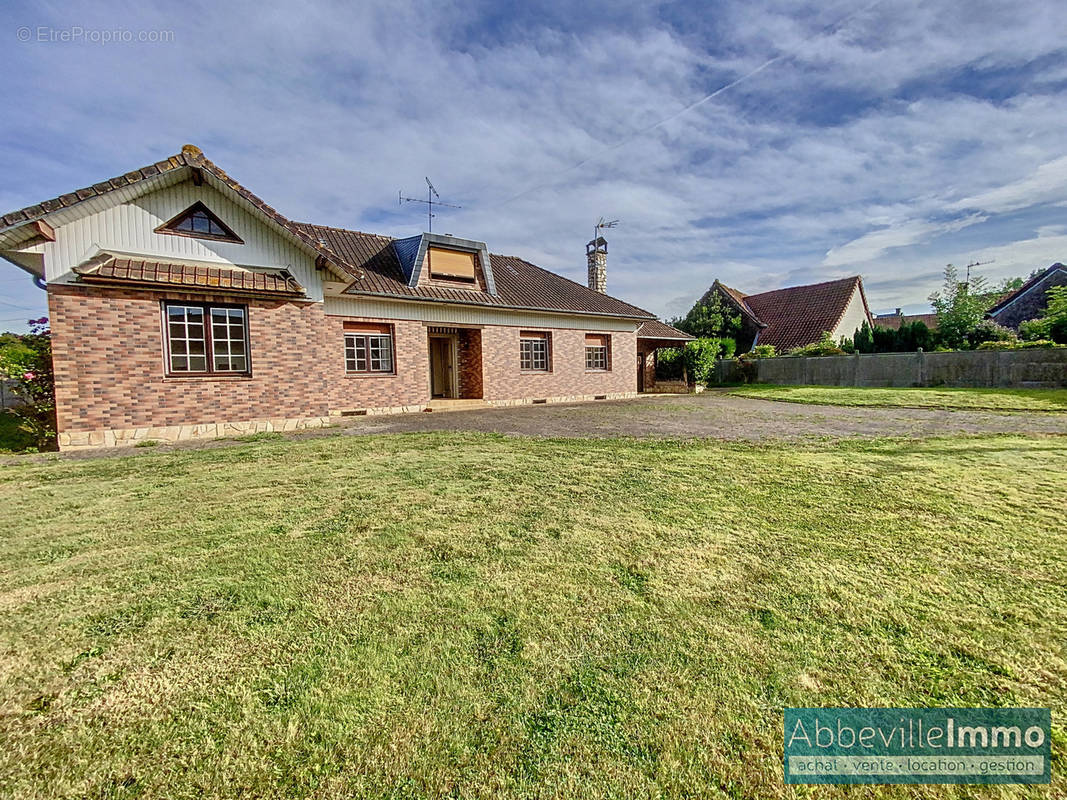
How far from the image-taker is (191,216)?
9.27 metres

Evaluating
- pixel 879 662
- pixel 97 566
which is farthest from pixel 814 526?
pixel 97 566

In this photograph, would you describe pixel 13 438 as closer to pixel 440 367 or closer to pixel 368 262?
pixel 368 262

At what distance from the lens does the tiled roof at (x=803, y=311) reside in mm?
27344

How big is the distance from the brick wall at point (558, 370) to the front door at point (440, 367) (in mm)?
1759

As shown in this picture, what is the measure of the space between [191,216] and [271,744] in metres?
10.8

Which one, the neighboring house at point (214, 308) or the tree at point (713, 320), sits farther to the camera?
the tree at point (713, 320)

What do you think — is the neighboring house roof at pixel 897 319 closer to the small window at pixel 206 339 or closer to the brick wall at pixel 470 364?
the brick wall at pixel 470 364

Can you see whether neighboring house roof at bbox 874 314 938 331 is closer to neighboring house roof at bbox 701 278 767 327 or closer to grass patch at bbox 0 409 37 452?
neighboring house roof at bbox 701 278 767 327

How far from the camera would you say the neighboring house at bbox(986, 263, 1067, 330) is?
81.7 feet

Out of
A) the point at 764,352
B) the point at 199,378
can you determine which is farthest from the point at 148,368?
the point at 764,352

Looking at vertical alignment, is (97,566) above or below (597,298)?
below

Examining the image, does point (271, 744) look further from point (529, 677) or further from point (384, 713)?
point (529, 677)

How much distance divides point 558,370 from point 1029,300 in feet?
92.6

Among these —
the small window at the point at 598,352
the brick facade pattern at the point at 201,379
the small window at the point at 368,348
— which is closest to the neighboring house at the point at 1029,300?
the small window at the point at 598,352
